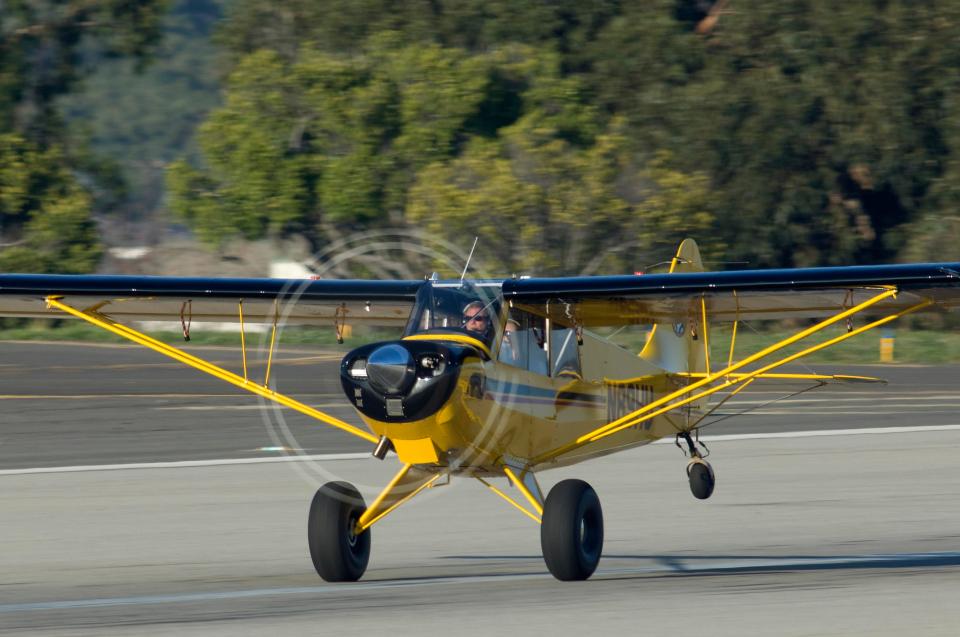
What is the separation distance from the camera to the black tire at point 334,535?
1116cm

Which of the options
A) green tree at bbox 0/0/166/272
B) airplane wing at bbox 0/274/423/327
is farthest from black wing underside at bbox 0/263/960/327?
green tree at bbox 0/0/166/272

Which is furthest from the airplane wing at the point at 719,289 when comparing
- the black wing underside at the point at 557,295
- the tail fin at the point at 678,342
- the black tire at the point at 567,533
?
the black tire at the point at 567,533

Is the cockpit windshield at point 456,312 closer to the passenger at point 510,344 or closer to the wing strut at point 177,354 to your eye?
the passenger at point 510,344

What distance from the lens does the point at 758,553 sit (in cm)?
1276

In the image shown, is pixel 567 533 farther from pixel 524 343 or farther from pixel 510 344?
pixel 524 343

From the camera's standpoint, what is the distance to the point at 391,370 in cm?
1012

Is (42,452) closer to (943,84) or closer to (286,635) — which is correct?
(286,635)

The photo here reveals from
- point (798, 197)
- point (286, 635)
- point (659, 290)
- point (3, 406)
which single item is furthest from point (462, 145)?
point (286, 635)

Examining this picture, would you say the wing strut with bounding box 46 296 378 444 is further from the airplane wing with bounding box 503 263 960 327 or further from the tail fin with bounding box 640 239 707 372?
the tail fin with bounding box 640 239 707 372

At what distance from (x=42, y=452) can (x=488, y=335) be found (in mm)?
11683

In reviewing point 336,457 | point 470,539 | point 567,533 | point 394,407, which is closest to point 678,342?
point 470,539

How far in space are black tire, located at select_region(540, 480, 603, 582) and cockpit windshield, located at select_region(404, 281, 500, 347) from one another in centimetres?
136

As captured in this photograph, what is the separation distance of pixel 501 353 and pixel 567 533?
64.3 inches

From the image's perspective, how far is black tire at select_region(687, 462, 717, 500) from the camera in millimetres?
16000
